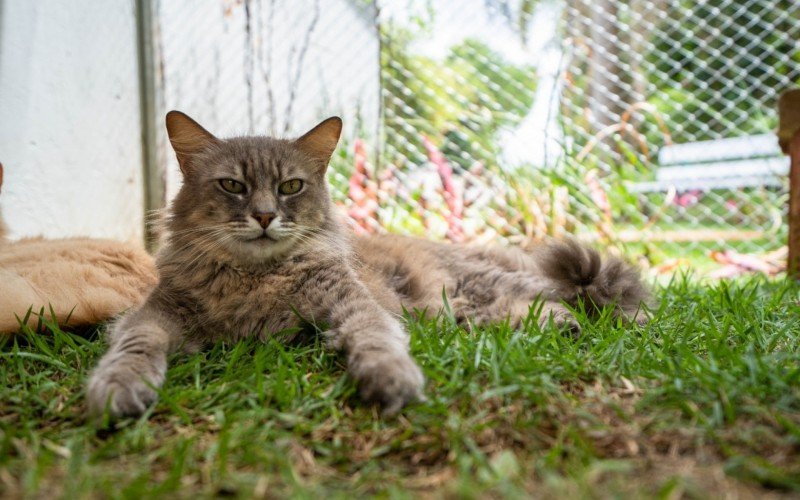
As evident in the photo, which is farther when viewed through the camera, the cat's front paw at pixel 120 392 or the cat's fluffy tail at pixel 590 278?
the cat's fluffy tail at pixel 590 278

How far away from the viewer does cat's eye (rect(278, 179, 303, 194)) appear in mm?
2191

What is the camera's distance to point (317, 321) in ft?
6.55

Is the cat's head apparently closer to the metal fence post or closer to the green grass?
the green grass

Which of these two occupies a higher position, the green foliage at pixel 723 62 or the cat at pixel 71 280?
the green foliage at pixel 723 62

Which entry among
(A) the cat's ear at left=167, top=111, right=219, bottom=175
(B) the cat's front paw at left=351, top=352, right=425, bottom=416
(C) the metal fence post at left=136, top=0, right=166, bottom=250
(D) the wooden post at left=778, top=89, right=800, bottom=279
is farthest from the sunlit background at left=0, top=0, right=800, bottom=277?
(B) the cat's front paw at left=351, top=352, right=425, bottom=416

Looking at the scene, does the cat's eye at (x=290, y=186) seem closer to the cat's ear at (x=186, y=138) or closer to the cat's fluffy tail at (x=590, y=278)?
the cat's ear at (x=186, y=138)

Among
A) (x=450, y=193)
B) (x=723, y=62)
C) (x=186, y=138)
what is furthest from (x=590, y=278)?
(x=723, y=62)

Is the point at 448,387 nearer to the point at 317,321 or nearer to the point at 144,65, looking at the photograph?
the point at 317,321

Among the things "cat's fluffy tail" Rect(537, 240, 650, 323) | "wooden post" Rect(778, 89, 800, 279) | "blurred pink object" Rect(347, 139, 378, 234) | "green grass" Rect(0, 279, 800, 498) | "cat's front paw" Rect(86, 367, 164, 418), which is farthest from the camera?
"blurred pink object" Rect(347, 139, 378, 234)

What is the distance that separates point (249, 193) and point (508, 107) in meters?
3.59

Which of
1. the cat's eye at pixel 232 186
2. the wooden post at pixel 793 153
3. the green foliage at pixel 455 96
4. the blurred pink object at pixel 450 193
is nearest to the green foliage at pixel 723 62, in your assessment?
the green foliage at pixel 455 96

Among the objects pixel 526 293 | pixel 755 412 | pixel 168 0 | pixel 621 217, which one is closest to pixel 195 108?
pixel 168 0

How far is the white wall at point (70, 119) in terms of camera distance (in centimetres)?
312

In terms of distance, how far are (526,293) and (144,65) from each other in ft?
10.7
